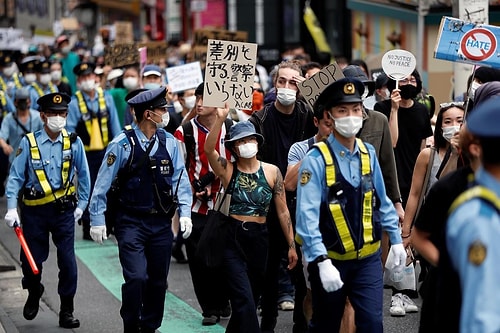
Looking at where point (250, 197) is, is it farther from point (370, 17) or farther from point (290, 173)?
point (370, 17)

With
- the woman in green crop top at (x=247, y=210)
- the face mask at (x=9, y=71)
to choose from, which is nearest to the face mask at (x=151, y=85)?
the woman in green crop top at (x=247, y=210)

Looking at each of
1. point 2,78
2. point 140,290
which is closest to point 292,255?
point 140,290

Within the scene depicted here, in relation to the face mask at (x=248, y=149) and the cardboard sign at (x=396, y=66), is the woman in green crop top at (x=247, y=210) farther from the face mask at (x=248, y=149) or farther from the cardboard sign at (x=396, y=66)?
the cardboard sign at (x=396, y=66)

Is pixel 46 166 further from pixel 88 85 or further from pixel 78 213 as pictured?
pixel 88 85

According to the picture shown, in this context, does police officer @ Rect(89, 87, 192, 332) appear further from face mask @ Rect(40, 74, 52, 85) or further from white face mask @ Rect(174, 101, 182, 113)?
face mask @ Rect(40, 74, 52, 85)

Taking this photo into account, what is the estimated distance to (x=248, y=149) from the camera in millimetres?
7992

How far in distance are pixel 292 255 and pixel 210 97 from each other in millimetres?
1374

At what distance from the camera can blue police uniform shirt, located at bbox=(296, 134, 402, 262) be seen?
6324 mm

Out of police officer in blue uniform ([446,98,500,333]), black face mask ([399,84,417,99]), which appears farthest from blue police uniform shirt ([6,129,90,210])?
police officer in blue uniform ([446,98,500,333])

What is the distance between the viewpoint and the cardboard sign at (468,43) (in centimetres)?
931

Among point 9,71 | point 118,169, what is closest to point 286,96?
point 118,169

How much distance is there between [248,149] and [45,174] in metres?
2.17

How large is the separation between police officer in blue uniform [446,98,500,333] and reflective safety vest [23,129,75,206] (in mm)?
5470

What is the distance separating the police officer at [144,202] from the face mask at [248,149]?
2.15ft
